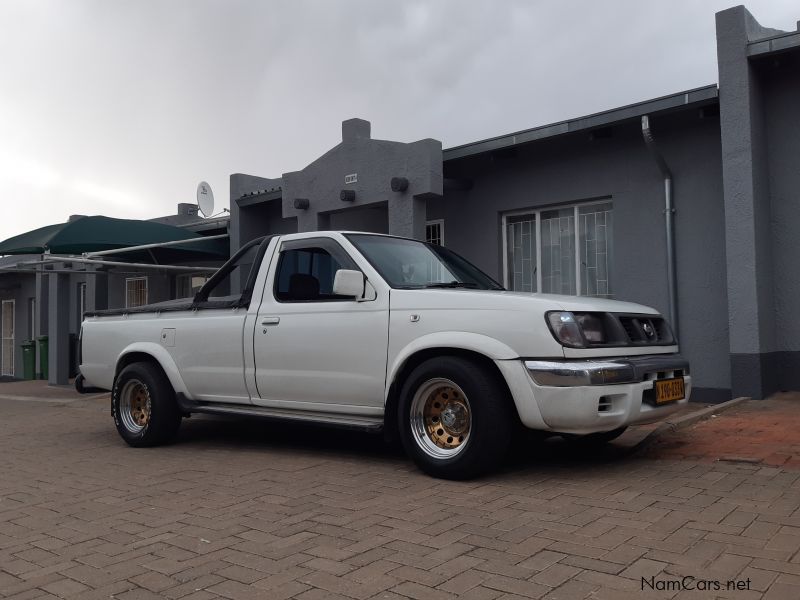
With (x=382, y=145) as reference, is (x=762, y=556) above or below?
below

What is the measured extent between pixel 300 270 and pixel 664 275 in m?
5.51

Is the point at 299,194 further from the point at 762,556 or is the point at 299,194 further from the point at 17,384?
the point at 762,556

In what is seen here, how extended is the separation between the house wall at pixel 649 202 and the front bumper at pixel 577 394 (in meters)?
4.73

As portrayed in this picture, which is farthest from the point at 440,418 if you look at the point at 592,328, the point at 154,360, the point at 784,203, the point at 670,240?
the point at 784,203

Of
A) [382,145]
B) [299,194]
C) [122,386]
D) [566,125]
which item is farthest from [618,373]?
[299,194]

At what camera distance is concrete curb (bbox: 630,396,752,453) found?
5906 millimetres

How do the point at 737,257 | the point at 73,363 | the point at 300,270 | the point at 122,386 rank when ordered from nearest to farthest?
the point at 300,270 < the point at 122,386 < the point at 737,257 < the point at 73,363

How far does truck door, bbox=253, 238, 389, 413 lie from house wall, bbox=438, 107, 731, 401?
17.6 ft

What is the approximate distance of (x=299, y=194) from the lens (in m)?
12.7

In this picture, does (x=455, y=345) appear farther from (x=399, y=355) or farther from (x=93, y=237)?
(x=93, y=237)

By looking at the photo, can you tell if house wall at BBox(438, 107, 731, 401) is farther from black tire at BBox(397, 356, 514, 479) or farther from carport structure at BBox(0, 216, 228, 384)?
carport structure at BBox(0, 216, 228, 384)

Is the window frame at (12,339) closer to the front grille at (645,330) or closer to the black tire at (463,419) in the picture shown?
the black tire at (463,419)

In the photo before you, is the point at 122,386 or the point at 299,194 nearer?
the point at 122,386

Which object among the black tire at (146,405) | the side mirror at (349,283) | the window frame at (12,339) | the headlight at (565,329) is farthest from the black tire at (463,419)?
the window frame at (12,339)
